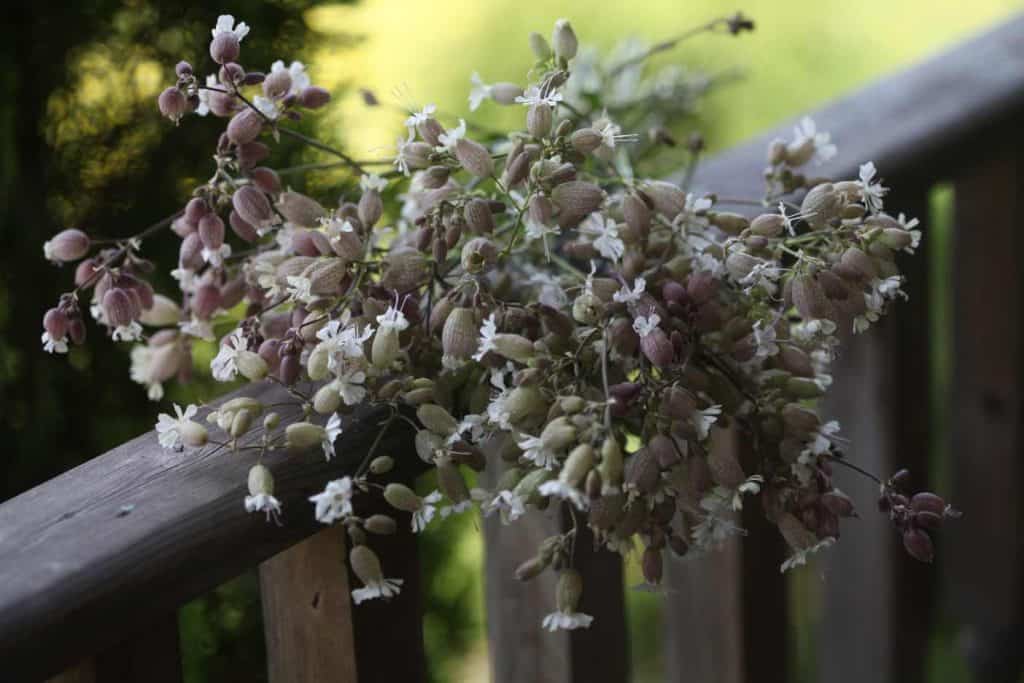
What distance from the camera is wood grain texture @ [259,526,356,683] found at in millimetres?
815

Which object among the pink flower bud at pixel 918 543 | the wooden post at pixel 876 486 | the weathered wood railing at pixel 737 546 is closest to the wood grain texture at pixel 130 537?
the weathered wood railing at pixel 737 546

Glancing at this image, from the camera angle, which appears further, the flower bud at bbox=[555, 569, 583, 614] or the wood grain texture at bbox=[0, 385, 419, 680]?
the flower bud at bbox=[555, 569, 583, 614]

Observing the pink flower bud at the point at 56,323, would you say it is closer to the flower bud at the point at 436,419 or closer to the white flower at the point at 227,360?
the white flower at the point at 227,360

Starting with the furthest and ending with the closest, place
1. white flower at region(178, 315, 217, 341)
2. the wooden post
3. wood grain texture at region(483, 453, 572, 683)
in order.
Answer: the wooden post → wood grain texture at region(483, 453, 572, 683) → white flower at region(178, 315, 217, 341)

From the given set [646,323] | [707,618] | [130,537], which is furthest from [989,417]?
[130,537]

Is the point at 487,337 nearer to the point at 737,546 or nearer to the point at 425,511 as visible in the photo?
the point at 425,511

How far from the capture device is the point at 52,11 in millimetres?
1085

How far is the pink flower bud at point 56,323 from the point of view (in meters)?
0.78

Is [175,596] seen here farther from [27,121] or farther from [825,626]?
[825,626]

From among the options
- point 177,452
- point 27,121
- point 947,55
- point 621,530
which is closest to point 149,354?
point 177,452

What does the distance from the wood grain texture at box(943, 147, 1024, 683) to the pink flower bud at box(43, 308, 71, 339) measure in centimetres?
139

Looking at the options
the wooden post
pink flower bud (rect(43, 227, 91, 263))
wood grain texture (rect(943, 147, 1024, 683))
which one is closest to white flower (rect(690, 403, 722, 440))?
pink flower bud (rect(43, 227, 91, 263))

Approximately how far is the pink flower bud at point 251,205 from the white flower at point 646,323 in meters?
0.25

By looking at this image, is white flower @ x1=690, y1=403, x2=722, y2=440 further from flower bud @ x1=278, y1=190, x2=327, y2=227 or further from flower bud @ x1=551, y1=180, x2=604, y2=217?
flower bud @ x1=278, y1=190, x2=327, y2=227
